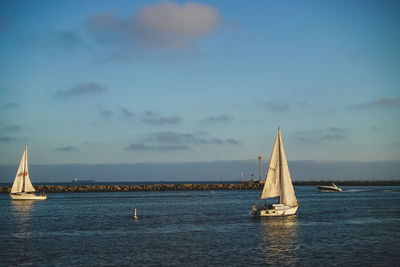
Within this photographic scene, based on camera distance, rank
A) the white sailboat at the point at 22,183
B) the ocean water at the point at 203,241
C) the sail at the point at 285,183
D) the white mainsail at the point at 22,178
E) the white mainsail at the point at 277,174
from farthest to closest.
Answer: the white mainsail at the point at 22,178 → the white sailboat at the point at 22,183 → the sail at the point at 285,183 → the white mainsail at the point at 277,174 → the ocean water at the point at 203,241

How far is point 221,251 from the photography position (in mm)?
33062

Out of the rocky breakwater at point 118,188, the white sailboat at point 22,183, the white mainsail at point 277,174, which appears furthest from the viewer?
the rocky breakwater at point 118,188

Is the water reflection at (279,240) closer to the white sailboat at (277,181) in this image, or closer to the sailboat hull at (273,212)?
the sailboat hull at (273,212)

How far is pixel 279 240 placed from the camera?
127ft

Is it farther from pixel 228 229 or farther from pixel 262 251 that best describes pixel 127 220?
pixel 262 251

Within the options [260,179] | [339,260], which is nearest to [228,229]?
[339,260]

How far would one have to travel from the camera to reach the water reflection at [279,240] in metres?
30.3

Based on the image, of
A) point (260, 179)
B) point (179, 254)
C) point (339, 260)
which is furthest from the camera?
point (260, 179)

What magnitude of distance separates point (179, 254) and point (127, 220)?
1018 inches

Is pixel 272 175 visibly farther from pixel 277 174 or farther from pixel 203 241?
pixel 203 241

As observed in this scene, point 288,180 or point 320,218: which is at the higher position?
point 288,180

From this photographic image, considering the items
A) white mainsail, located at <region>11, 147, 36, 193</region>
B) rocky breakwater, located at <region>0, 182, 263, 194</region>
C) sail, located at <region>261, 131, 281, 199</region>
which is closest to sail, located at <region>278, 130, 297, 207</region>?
sail, located at <region>261, 131, 281, 199</region>

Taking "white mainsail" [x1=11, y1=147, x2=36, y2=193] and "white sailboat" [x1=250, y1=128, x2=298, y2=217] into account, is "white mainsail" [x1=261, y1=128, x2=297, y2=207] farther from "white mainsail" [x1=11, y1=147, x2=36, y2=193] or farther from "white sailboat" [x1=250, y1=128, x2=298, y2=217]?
"white mainsail" [x1=11, y1=147, x2=36, y2=193]

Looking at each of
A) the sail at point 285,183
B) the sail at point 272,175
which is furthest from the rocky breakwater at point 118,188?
the sail at point 272,175
